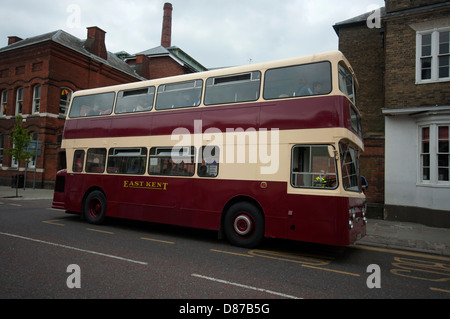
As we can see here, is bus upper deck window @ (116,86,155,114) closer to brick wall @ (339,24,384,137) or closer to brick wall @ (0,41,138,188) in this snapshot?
brick wall @ (339,24,384,137)

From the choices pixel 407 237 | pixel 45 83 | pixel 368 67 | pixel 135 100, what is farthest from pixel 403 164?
pixel 45 83

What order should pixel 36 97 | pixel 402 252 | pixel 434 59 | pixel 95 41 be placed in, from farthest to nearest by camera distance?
pixel 95 41, pixel 36 97, pixel 434 59, pixel 402 252

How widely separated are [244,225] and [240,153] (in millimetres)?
1588

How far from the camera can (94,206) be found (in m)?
9.47

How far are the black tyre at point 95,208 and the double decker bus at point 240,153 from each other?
37 mm

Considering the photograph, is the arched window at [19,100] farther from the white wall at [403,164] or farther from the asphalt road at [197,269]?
the white wall at [403,164]

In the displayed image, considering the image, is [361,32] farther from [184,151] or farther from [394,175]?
[184,151]

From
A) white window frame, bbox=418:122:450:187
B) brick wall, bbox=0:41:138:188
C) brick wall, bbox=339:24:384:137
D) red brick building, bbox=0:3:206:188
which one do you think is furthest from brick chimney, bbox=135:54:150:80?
white window frame, bbox=418:122:450:187

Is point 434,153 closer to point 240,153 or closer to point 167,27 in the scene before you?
point 240,153

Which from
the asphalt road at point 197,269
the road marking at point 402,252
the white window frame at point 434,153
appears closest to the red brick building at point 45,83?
the asphalt road at point 197,269

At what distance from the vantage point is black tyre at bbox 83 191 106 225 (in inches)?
357

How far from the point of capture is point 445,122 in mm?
10281

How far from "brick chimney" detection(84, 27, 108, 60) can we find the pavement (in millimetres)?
26251

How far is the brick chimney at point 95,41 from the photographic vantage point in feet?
89.1
